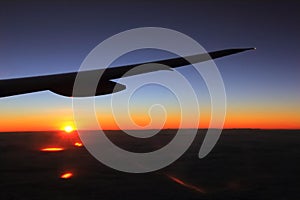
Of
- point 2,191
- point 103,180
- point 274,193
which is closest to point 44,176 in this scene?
point 103,180

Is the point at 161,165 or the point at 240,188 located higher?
the point at 161,165

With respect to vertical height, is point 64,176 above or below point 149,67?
above

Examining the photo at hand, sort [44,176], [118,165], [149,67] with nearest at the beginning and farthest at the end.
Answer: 1. [149,67]
2. [44,176]
3. [118,165]

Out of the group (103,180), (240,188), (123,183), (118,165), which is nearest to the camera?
(240,188)

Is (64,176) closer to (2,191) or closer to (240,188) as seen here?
(2,191)

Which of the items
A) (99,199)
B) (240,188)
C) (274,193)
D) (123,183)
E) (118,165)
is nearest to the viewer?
(99,199)

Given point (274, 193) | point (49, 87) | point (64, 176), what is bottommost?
point (274, 193)

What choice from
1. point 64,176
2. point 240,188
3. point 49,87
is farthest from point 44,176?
point 49,87

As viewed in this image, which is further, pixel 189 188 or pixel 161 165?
pixel 161 165

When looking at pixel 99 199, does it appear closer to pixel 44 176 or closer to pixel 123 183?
pixel 123 183
